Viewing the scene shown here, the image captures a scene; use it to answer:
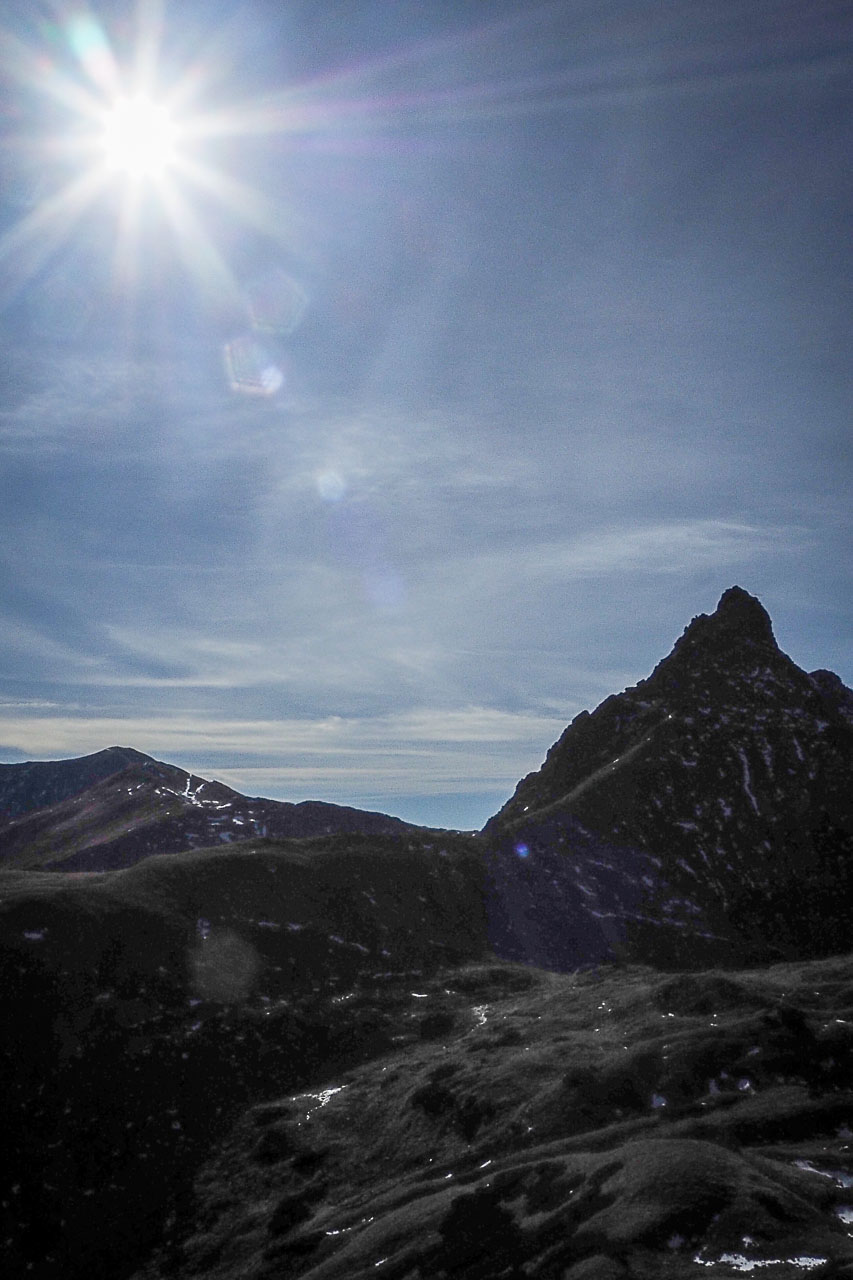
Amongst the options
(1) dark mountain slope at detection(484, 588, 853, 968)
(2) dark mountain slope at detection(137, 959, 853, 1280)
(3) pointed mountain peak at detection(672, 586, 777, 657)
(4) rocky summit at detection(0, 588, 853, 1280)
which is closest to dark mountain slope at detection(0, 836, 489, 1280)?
(4) rocky summit at detection(0, 588, 853, 1280)

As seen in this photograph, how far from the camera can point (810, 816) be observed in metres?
130

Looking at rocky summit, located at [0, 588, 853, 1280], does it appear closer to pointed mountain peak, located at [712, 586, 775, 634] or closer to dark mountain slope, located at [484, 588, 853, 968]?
dark mountain slope, located at [484, 588, 853, 968]

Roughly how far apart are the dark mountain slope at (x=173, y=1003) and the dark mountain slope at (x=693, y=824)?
15.6 metres

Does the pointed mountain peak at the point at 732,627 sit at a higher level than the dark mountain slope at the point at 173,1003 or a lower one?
higher

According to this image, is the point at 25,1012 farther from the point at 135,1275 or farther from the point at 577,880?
the point at 577,880

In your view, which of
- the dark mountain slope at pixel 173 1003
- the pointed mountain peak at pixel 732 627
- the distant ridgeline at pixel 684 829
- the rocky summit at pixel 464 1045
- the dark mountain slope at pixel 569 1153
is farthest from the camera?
the pointed mountain peak at pixel 732 627

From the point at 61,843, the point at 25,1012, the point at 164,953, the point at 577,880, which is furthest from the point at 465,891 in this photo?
the point at 61,843

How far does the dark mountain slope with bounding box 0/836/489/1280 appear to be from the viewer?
52625 mm

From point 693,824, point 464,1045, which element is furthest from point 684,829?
point 464,1045

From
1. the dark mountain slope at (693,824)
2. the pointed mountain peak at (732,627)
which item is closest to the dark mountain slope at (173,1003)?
the dark mountain slope at (693,824)

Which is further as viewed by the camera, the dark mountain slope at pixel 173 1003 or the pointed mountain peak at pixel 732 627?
the pointed mountain peak at pixel 732 627

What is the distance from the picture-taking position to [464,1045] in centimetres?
7081

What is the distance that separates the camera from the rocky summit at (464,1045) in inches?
1430

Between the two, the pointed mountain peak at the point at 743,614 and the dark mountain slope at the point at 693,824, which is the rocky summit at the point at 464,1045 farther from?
the pointed mountain peak at the point at 743,614
